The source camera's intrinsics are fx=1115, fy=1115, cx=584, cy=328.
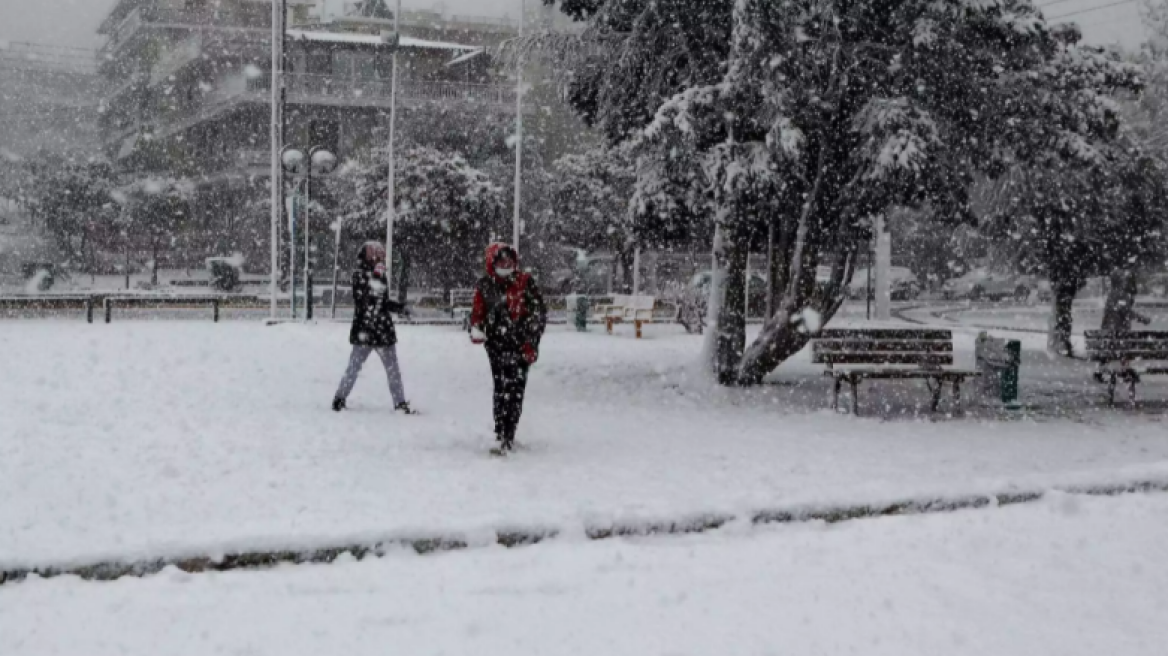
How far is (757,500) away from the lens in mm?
A: 6809

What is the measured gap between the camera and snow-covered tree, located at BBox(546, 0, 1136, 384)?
1173 cm

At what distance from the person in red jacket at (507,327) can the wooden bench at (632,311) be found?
558 inches

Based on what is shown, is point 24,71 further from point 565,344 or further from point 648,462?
point 648,462

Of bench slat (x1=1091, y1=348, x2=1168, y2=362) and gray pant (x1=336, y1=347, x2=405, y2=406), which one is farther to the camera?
bench slat (x1=1091, y1=348, x2=1168, y2=362)

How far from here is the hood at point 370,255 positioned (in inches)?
418

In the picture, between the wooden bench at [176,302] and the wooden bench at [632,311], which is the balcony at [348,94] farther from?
the wooden bench at [632,311]

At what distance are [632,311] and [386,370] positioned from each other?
45.3 ft

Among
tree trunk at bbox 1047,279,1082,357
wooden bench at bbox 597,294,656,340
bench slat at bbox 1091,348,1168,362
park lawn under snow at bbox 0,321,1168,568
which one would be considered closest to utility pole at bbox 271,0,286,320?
wooden bench at bbox 597,294,656,340

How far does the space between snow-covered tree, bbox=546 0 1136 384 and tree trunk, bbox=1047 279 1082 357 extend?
18.0 feet

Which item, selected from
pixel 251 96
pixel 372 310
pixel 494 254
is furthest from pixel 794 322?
pixel 251 96

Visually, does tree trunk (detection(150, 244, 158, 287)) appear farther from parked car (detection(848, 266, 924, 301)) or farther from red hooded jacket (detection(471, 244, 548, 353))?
red hooded jacket (detection(471, 244, 548, 353))

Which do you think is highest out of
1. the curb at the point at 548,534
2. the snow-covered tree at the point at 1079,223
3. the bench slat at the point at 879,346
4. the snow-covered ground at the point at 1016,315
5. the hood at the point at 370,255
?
the snow-covered tree at the point at 1079,223

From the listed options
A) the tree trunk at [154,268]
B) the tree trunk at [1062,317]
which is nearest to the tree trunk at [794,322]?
the tree trunk at [1062,317]

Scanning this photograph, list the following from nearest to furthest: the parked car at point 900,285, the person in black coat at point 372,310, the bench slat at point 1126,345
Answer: the person in black coat at point 372,310
the bench slat at point 1126,345
the parked car at point 900,285
